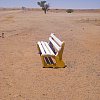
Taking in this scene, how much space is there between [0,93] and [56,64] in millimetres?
2864

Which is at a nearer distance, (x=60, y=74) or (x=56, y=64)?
(x=60, y=74)

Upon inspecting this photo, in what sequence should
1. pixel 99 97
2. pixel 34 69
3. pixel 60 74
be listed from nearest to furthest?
1. pixel 99 97
2. pixel 60 74
3. pixel 34 69

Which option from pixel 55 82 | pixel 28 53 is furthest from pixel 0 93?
pixel 28 53

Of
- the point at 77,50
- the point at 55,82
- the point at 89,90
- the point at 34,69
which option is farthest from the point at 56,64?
the point at 77,50

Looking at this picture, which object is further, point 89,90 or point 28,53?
point 28,53

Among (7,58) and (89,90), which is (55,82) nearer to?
(89,90)

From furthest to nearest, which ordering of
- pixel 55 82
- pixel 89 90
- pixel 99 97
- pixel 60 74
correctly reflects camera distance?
pixel 60 74 → pixel 55 82 → pixel 89 90 → pixel 99 97

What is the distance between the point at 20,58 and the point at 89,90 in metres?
4.29

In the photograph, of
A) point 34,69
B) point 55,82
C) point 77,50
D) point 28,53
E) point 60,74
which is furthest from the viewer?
point 77,50

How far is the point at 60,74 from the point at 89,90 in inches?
62.4

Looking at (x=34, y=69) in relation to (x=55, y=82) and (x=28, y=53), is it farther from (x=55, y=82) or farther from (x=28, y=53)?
(x=28, y=53)

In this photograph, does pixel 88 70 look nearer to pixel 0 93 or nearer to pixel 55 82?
pixel 55 82

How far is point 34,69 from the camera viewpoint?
8.77 m

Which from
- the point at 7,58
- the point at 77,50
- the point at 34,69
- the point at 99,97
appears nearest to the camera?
the point at 99,97
